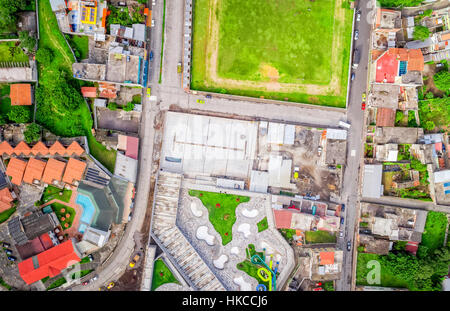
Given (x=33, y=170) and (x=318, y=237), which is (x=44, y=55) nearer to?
(x=33, y=170)

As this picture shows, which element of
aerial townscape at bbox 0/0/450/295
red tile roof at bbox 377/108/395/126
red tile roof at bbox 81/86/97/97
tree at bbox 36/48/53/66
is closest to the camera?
tree at bbox 36/48/53/66

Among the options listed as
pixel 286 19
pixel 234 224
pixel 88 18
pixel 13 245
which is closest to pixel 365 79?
pixel 286 19

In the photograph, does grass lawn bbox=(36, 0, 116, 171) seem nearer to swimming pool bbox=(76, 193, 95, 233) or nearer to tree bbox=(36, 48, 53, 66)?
tree bbox=(36, 48, 53, 66)

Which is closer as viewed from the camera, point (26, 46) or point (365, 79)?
point (26, 46)

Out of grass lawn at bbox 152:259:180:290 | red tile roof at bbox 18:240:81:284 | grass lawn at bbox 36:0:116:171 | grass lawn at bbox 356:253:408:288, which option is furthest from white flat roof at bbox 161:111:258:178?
grass lawn at bbox 356:253:408:288

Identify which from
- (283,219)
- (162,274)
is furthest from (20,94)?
(283,219)

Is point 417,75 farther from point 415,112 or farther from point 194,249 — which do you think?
point 194,249
